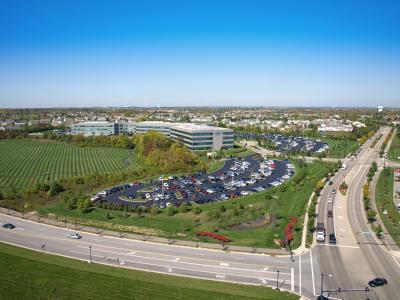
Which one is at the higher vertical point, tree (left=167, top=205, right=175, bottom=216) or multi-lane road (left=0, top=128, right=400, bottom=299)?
tree (left=167, top=205, right=175, bottom=216)

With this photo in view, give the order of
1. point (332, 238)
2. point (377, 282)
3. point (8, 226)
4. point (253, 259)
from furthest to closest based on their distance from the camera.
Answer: point (8, 226) < point (332, 238) < point (253, 259) < point (377, 282)

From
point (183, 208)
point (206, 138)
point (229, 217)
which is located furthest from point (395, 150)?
point (183, 208)

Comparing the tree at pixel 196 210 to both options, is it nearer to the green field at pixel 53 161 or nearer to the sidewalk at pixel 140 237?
the sidewalk at pixel 140 237

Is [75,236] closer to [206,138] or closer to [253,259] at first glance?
[253,259]

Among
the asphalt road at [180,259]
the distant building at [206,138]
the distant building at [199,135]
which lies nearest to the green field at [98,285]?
the asphalt road at [180,259]

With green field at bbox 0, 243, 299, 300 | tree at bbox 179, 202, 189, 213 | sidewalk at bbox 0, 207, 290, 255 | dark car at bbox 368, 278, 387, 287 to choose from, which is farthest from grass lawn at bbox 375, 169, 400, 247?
tree at bbox 179, 202, 189, 213

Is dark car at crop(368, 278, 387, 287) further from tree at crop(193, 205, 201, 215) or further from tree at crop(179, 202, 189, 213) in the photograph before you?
tree at crop(179, 202, 189, 213)

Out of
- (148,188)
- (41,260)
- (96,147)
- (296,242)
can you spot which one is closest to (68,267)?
(41,260)
